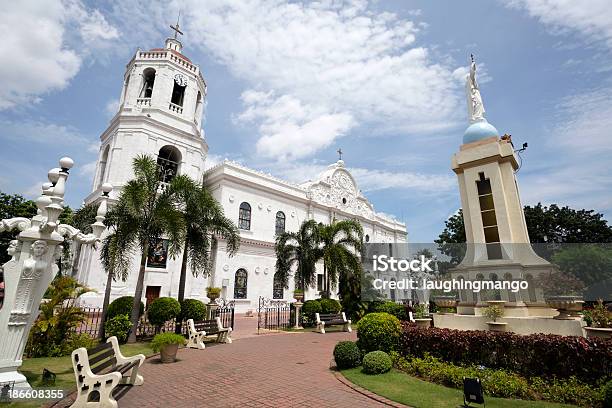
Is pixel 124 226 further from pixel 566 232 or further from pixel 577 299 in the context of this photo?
pixel 566 232

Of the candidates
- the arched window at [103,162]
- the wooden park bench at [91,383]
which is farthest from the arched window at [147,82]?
the wooden park bench at [91,383]

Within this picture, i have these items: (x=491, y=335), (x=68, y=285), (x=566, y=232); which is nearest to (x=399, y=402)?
(x=491, y=335)

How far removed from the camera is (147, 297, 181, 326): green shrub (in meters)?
12.3

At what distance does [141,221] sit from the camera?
12250 mm

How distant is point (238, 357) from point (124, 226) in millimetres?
6578

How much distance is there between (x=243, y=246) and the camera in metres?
26.4

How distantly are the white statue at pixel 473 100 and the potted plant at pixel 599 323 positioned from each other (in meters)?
7.62

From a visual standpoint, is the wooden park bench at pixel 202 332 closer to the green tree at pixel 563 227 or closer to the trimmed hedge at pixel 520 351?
the trimmed hedge at pixel 520 351

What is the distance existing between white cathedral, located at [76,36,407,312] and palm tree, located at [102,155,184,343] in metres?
8.05

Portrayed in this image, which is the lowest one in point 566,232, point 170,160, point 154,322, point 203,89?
point 154,322

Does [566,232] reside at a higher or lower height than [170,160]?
lower

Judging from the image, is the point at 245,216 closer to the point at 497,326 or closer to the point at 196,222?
the point at 196,222

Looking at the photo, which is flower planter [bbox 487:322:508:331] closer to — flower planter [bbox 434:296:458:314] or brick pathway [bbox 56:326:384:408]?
flower planter [bbox 434:296:458:314]

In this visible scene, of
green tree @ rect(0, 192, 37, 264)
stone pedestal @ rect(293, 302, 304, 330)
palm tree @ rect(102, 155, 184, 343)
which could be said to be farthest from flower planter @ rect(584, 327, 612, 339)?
green tree @ rect(0, 192, 37, 264)
